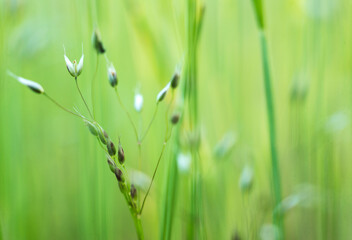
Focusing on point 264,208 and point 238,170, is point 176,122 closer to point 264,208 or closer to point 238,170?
point 264,208

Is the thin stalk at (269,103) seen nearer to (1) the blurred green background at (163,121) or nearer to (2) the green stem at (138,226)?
(1) the blurred green background at (163,121)

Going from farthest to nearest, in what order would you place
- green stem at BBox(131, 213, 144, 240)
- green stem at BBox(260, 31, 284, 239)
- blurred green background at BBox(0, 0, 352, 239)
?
1. blurred green background at BBox(0, 0, 352, 239)
2. green stem at BBox(260, 31, 284, 239)
3. green stem at BBox(131, 213, 144, 240)

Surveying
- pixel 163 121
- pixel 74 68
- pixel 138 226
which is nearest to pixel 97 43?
pixel 74 68

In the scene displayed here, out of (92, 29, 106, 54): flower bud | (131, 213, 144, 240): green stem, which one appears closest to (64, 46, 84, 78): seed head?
(92, 29, 106, 54): flower bud

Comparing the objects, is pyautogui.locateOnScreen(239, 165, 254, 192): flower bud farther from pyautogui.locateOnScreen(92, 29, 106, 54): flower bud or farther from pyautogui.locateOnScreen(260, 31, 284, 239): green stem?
pyautogui.locateOnScreen(92, 29, 106, 54): flower bud

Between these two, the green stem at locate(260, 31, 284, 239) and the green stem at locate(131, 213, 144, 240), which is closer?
the green stem at locate(131, 213, 144, 240)

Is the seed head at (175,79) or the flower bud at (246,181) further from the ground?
the seed head at (175,79)

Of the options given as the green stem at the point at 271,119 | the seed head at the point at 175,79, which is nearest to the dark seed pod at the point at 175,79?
the seed head at the point at 175,79

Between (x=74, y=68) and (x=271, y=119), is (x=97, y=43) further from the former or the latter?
(x=271, y=119)
